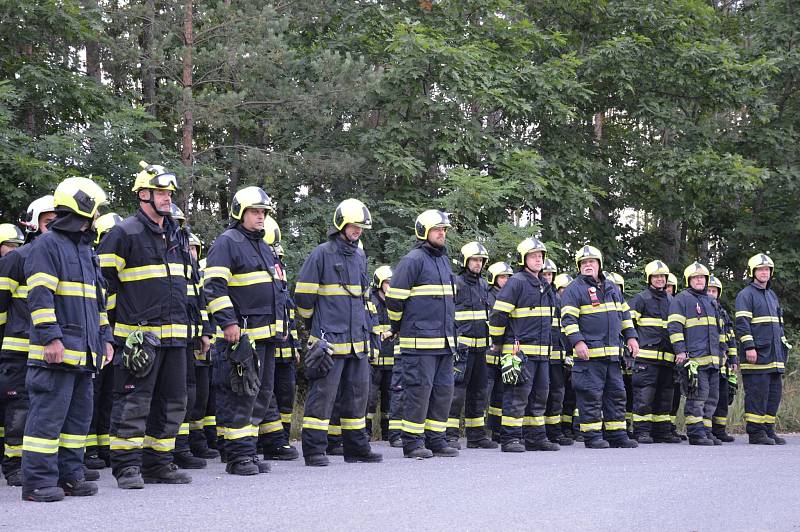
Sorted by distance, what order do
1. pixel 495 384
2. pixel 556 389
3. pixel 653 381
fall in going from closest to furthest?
pixel 556 389 < pixel 495 384 < pixel 653 381

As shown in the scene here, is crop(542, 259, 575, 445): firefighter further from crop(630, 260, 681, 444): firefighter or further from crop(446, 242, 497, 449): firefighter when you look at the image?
crop(630, 260, 681, 444): firefighter

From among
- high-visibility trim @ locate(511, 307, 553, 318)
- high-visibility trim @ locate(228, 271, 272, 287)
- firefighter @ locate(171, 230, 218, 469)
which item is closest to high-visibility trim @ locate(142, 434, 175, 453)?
firefighter @ locate(171, 230, 218, 469)

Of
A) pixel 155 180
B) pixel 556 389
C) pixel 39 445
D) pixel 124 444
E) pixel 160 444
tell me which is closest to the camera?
pixel 39 445

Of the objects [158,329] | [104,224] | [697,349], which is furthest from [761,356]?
[158,329]

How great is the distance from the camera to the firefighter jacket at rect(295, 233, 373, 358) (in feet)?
34.6

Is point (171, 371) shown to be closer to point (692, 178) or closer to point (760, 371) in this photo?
point (760, 371)

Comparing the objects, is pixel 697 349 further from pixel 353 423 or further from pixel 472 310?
pixel 353 423

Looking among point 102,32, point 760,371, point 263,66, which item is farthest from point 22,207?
point 760,371

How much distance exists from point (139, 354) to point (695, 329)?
9.12 meters

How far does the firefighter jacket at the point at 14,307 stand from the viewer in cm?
923

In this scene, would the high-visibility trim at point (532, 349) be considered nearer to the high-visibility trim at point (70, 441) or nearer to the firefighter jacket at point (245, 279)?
→ the firefighter jacket at point (245, 279)

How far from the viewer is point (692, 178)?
931 inches

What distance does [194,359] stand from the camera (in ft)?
35.7

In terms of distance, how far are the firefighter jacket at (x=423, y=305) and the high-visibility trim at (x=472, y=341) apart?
6.27 feet
